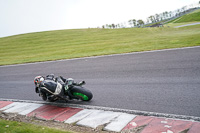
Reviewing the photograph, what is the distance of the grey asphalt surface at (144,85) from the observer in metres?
5.12

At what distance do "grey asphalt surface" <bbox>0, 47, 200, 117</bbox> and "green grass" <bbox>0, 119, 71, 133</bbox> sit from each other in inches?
70.8

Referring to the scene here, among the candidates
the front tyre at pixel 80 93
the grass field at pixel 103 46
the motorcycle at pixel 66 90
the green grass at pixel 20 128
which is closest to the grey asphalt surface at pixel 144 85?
the front tyre at pixel 80 93

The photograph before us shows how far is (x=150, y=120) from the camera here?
172 inches

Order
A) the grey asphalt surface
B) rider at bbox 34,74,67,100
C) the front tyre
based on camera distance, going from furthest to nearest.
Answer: the front tyre < rider at bbox 34,74,67,100 < the grey asphalt surface

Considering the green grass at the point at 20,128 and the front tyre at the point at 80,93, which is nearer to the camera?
the green grass at the point at 20,128

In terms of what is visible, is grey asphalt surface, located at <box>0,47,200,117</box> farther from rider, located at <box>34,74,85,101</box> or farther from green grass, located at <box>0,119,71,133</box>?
green grass, located at <box>0,119,71,133</box>

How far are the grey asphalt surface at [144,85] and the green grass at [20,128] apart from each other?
1.80 meters

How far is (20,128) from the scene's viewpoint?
477 cm

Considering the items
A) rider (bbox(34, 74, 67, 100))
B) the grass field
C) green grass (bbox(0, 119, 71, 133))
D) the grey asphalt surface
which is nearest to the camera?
green grass (bbox(0, 119, 71, 133))

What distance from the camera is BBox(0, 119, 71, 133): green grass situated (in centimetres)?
451

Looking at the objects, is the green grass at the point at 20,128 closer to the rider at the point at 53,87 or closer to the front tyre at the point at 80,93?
the rider at the point at 53,87

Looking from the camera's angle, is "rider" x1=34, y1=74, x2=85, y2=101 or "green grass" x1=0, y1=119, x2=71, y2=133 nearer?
"green grass" x1=0, y1=119, x2=71, y2=133

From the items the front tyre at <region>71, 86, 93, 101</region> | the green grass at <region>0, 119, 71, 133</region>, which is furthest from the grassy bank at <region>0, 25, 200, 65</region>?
the green grass at <region>0, 119, 71, 133</region>

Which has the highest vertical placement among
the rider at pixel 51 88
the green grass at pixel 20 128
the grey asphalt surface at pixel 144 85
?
the rider at pixel 51 88
